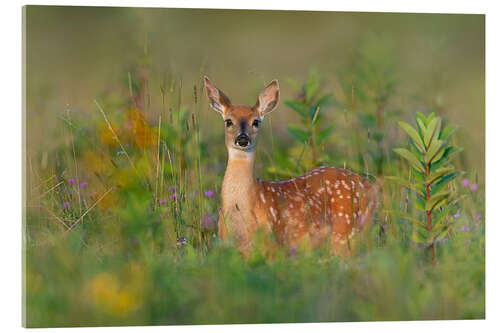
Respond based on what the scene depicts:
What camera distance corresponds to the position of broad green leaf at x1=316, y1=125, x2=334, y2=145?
730 cm

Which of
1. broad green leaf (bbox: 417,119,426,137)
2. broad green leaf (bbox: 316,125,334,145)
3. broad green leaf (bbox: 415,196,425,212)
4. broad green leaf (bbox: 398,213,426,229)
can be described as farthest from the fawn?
broad green leaf (bbox: 417,119,426,137)

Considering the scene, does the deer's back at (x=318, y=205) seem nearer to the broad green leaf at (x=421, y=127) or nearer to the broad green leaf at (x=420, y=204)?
the broad green leaf at (x=420, y=204)

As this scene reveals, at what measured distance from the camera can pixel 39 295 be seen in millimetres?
5820

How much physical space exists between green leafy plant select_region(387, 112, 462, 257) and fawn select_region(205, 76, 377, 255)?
0.57m

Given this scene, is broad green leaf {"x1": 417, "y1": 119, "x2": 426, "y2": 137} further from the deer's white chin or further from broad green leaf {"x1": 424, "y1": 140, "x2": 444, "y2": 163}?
the deer's white chin

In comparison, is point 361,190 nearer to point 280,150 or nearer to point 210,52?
point 280,150

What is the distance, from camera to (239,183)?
21.9 ft

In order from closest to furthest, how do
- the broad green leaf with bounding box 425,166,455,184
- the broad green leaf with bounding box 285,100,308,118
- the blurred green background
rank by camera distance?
the broad green leaf with bounding box 425,166,455,184 → the blurred green background → the broad green leaf with bounding box 285,100,308,118

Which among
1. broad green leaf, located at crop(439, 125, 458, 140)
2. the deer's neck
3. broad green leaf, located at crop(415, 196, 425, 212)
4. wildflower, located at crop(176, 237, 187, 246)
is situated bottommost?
wildflower, located at crop(176, 237, 187, 246)

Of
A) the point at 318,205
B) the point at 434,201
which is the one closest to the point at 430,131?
the point at 434,201

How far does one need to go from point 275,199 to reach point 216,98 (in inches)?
31.5

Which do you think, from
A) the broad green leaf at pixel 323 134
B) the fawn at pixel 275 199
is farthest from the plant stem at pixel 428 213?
the broad green leaf at pixel 323 134

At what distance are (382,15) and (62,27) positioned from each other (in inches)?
87.1

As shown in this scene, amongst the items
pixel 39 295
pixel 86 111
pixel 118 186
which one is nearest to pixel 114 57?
pixel 86 111
